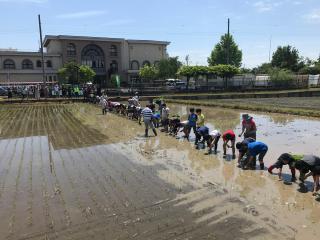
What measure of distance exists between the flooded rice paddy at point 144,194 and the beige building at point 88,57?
154 ft

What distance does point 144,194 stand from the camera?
7.82m

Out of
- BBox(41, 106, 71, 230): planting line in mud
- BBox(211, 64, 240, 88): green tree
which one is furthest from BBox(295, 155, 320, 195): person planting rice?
BBox(211, 64, 240, 88): green tree

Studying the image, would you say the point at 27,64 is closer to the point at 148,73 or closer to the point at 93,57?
the point at 93,57

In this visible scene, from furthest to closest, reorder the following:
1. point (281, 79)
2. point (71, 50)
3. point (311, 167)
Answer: point (71, 50), point (281, 79), point (311, 167)

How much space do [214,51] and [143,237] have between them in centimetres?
7035

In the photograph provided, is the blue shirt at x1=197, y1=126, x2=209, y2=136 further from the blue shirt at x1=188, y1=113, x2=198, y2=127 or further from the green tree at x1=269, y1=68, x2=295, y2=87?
the green tree at x1=269, y1=68, x2=295, y2=87

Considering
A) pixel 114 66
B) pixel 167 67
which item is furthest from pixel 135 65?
pixel 167 67

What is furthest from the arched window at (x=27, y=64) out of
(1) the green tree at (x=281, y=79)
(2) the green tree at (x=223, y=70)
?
(1) the green tree at (x=281, y=79)

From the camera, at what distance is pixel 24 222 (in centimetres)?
645

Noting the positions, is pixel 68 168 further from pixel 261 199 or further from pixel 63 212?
pixel 261 199

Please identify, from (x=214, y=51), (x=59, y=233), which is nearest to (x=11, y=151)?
(x=59, y=233)

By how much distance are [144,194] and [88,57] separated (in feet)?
194

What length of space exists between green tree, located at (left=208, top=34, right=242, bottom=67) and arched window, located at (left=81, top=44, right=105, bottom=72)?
2303 centimetres

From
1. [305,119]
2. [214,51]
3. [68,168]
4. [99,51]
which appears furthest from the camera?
[214,51]
